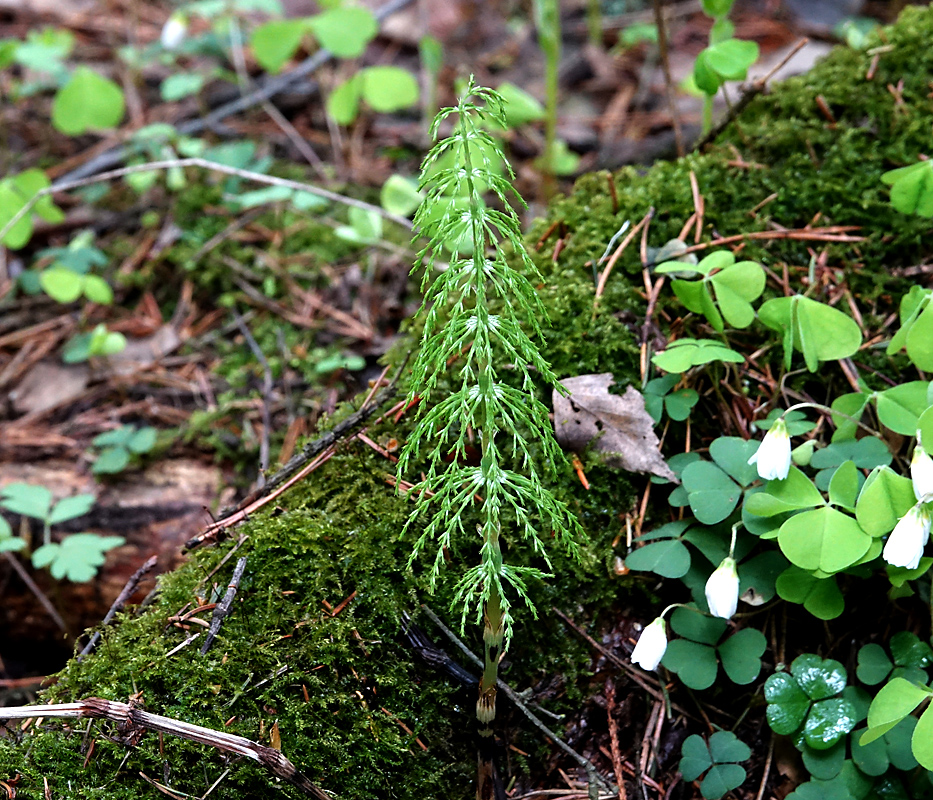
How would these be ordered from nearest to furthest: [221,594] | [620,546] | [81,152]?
[221,594], [620,546], [81,152]

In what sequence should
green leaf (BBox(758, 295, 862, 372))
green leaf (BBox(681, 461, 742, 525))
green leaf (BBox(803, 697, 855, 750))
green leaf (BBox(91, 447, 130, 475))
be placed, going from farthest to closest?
green leaf (BBox(91, 447, 130, 475)), green leaf (BBox(758, 295, 862, 372)), green leaf (BBox(681, 461, 742, 525)), green leaf (BBox(803, 697, 855, 750))

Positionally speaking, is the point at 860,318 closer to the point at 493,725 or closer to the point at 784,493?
the point at 784,493

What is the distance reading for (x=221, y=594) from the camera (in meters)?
1.85

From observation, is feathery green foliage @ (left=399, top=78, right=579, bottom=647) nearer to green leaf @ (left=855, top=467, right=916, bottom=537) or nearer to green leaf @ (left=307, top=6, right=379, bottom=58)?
green leaf @ (left=855, top=467, right=916, bottom=537)

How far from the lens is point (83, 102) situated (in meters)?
3.80

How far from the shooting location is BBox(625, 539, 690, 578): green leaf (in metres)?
1.87

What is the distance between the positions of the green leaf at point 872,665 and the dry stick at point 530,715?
0.64 meters

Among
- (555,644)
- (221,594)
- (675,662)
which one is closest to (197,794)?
(221,594)

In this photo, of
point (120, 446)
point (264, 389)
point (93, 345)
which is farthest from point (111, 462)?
point (264, 389)

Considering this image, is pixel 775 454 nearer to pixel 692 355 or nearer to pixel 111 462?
pixel 692 355

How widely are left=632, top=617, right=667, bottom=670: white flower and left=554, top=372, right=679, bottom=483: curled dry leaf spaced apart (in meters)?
0.41

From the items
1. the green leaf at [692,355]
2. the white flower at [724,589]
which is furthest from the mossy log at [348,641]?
the white flower at [724,589]

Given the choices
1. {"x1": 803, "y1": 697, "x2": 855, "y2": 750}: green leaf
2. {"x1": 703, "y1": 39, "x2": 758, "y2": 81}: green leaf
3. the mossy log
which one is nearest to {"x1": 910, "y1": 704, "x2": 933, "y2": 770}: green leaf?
{"x1": 803, "y1": 697, "x2": 855, "y2": 750}: green leaf

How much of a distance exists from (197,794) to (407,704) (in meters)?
0.48
